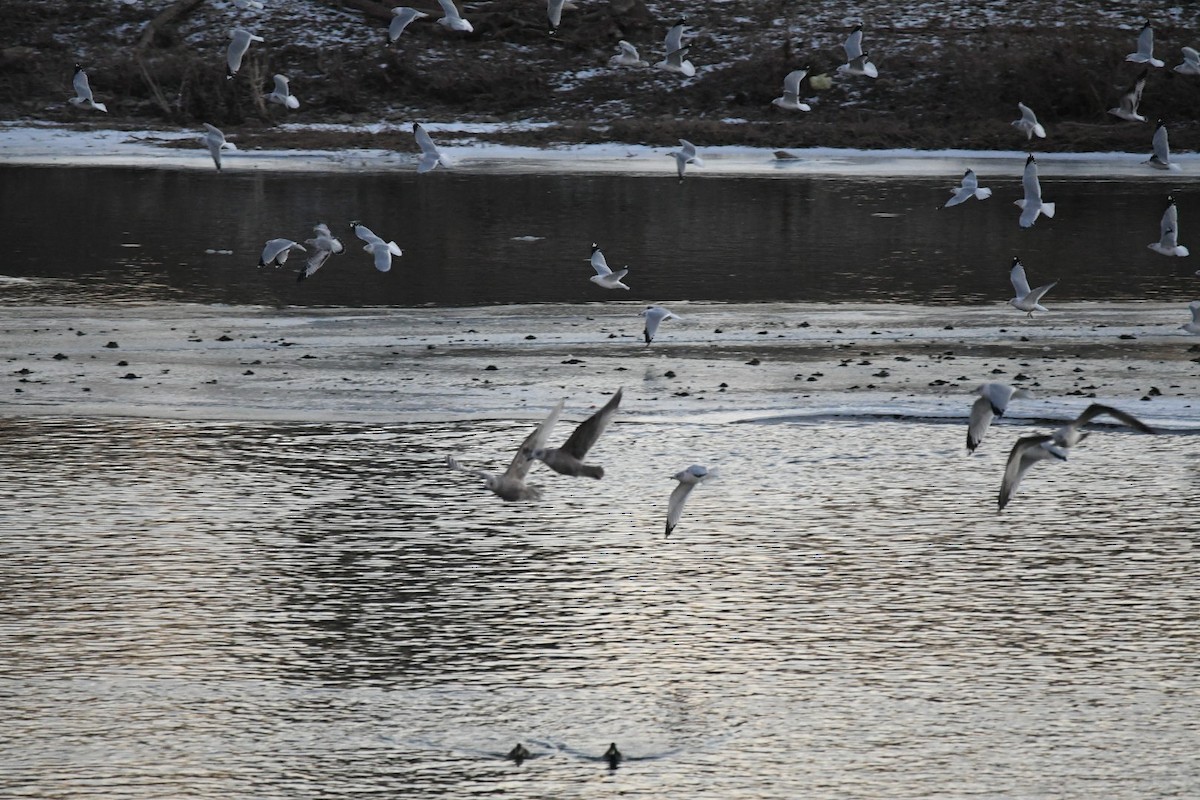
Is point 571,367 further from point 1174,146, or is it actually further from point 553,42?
point 553,42

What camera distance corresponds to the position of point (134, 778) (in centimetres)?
754

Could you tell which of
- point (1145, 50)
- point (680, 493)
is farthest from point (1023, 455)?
point (1145, 50)

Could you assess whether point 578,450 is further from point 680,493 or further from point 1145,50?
point 1145,50

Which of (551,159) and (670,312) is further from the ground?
(670,312)

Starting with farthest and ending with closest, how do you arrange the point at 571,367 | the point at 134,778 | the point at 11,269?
the point at 11,269 < the point at 571,367 < the point at 134,778

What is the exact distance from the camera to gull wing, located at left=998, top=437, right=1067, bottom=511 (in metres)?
10.1

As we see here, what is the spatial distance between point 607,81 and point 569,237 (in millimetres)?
20458

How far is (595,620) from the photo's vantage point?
9406mm

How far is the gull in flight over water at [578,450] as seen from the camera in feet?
30.8

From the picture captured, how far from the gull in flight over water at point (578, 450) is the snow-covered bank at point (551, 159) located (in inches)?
916

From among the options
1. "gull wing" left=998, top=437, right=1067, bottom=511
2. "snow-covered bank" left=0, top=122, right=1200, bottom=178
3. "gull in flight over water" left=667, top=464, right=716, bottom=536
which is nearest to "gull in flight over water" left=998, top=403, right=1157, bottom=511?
"gull wing" left=998, top=437, right=1067, bottom=511

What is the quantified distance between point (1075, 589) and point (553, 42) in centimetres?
3799

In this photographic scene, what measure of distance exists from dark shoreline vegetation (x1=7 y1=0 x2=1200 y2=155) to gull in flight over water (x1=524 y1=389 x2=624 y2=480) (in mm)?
28319

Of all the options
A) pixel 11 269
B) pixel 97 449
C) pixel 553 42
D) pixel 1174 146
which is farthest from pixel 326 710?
pixel 553 42
